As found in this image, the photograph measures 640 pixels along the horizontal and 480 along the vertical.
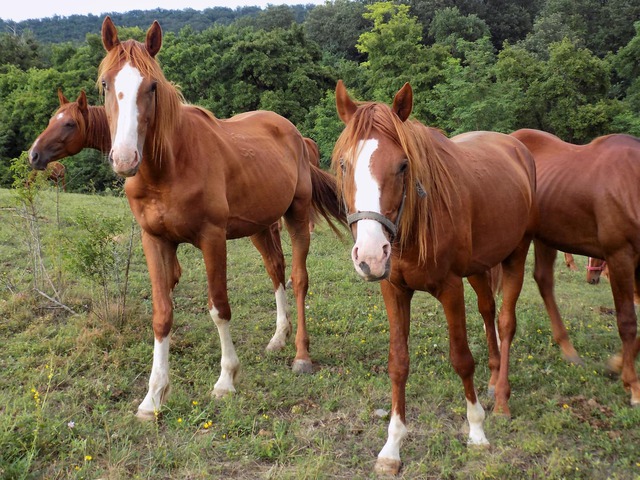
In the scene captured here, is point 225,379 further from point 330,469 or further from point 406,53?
point 406,53

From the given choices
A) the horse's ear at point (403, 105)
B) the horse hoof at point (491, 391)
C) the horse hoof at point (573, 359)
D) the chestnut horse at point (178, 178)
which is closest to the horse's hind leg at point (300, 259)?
the chestnut horse at point (178, 178)

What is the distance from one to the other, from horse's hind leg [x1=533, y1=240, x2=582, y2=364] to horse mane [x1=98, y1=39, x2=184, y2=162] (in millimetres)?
3598

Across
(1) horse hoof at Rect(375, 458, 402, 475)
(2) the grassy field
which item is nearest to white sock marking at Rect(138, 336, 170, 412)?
(2) the grassy field

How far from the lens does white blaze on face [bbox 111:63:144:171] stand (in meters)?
2.84

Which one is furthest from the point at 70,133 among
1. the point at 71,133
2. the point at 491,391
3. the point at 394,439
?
the point at 491,391

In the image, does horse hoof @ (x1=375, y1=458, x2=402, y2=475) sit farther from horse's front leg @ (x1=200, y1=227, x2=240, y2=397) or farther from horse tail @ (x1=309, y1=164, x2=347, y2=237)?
horse tail @ (x1=309, y1=164, x2=347, y2=237)

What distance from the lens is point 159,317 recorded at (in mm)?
3635

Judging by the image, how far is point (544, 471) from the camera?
2.90 m

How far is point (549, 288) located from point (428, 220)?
9.29ft

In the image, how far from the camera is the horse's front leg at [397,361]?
3004mm

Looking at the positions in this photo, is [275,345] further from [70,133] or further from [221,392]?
[70,133]

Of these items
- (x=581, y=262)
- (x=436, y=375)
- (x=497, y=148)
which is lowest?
(x=581, y=262)

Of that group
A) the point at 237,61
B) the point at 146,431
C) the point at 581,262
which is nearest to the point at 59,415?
the point at 146,431

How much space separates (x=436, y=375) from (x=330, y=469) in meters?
1.63
